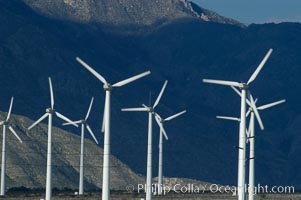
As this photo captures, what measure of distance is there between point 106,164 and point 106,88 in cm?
716

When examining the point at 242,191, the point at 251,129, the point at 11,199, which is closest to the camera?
the point at 242,191

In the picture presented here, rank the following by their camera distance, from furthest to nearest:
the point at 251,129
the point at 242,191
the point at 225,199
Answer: the point at 225,199 < the point at 251,129 < the point at 242,191

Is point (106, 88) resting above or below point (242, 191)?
above

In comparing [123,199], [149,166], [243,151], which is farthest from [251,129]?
[123,199]

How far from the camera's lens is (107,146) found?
3974 inches

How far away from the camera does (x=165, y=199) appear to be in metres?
158

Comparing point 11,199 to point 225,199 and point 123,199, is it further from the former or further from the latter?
point 225,199

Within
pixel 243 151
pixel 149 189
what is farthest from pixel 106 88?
pixel 149 189

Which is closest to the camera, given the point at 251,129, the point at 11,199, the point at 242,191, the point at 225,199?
the point at 242,191

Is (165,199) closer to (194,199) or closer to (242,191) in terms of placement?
(194,199)

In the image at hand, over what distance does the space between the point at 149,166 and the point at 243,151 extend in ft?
90.3

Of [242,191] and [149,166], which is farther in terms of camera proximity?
[149,166]

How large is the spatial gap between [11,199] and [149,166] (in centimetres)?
2467

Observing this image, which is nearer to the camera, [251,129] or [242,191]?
[242,191]
